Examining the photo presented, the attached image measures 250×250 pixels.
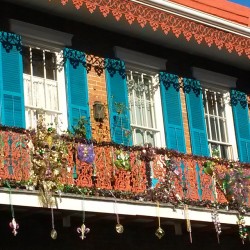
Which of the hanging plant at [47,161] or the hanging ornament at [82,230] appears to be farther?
the hanging ornament at [82,230]

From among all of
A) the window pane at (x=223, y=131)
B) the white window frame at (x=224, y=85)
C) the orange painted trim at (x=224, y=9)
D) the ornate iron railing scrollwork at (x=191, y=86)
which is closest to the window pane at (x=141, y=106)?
the ornate iron railing scrollwork at (x=191, y=86)

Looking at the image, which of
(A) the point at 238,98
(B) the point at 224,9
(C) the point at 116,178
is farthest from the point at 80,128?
(B) the point at 224,9

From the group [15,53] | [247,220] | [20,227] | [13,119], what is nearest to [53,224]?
[20,227]

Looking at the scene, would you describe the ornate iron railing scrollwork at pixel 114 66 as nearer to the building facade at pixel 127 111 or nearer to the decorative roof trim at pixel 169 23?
the building facade at pixel 127 111

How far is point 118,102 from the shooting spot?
14.7m

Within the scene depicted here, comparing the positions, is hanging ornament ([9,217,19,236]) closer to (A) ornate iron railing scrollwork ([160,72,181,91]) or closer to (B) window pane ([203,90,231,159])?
(A) ornate iron railing scrollwork ([160,72,181,91])

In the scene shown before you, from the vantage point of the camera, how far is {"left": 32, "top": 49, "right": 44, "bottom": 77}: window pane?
46.2ft

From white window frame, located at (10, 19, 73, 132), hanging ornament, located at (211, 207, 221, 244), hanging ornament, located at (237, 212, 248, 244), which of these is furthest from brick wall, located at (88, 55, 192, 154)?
hanging ornament, located at (237, 212, 248, 244)

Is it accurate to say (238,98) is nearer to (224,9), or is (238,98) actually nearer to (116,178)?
(224,9)

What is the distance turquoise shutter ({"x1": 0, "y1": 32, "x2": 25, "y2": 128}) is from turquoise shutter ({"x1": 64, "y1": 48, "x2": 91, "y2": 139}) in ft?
3.25

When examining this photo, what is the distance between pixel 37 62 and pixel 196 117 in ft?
12.0

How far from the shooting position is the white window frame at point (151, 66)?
1521cm

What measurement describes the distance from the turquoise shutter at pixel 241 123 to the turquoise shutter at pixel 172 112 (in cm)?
156

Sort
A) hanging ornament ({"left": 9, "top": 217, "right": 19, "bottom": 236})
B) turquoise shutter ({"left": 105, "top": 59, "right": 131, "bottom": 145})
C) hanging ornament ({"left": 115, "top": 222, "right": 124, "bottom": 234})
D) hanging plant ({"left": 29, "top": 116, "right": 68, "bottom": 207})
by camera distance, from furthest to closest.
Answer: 1. turquoise shutter ({"left": 105, "top": 59, "right": 131, "bottom": 145})
2. hanging ornament ({"left": 115, "top": 222, "right": 124, "bottom": 234})
3. hanging plant ({"left": 29, "top": 116, "right": 68, "bottom": 207})
4. hanging ornament ({"left": 9, "top": 217, "right": 19, "bottom": 236})
